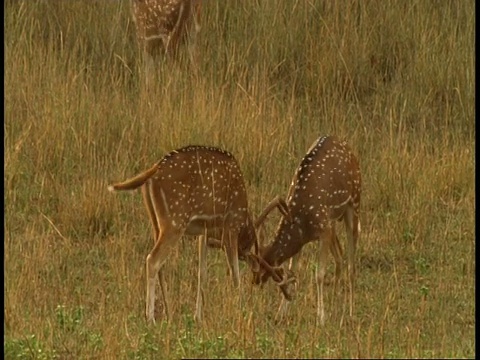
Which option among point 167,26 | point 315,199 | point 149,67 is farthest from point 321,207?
point 167,26

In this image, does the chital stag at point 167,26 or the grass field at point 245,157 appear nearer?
the grass field at point 245,157

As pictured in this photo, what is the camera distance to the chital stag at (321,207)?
1113cm

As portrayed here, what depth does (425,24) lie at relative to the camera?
621 inches

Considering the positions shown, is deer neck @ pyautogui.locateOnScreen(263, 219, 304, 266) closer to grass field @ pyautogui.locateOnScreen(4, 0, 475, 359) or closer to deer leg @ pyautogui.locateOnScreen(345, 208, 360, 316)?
grass field @ pyautogui.locateOnScreen(4, 0, 475, 359)

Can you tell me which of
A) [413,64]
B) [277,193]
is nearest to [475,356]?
[277,193]

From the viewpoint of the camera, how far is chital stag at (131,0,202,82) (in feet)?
49.9

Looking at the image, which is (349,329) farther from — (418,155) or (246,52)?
(246,52)

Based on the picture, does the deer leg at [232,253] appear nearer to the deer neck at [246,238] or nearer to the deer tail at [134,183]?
the deer neck at [246,238]

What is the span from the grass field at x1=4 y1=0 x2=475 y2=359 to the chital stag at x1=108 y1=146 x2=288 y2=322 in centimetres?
24

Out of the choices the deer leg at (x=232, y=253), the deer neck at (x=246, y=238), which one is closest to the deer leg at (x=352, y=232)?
the deer neck at (x=246, y=238)

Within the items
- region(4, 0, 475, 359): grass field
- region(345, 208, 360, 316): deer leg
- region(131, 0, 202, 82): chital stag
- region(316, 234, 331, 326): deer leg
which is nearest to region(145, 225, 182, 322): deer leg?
region(4, 0, 475, 359): grass field

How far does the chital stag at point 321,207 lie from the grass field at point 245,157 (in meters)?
0.27

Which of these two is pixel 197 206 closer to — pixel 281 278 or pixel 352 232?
pixel 281 278

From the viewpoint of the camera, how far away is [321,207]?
11.2 metres
